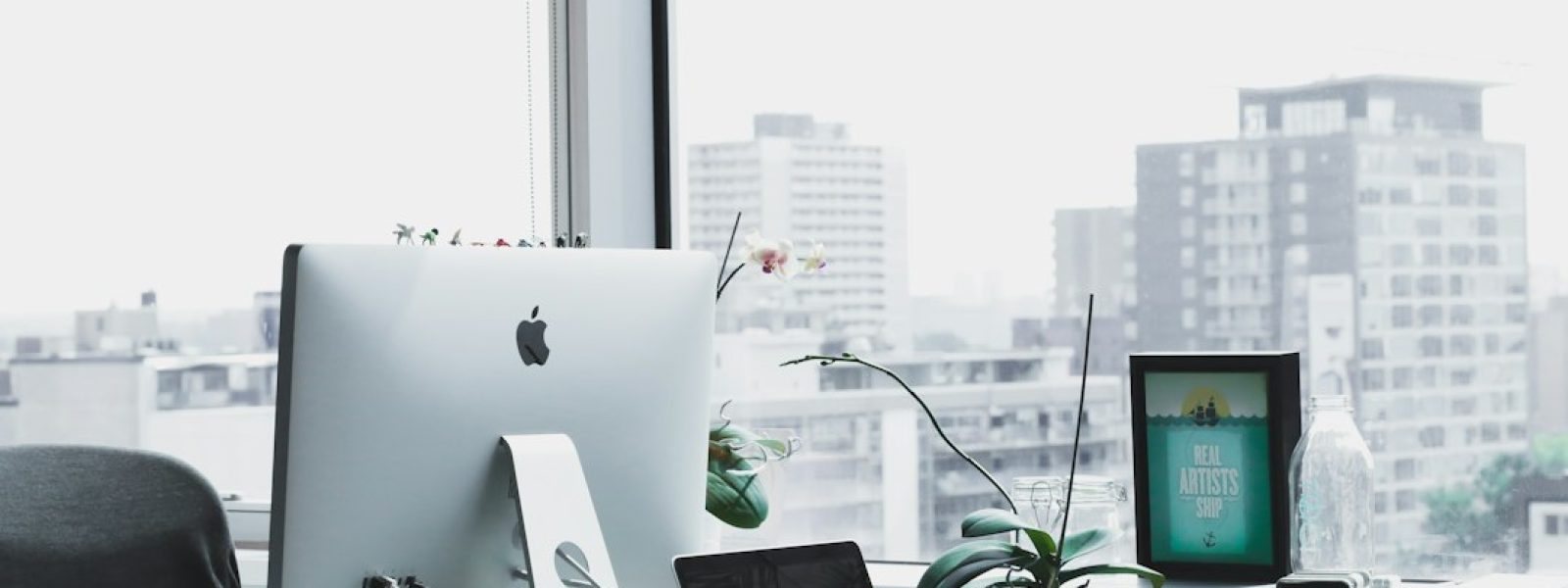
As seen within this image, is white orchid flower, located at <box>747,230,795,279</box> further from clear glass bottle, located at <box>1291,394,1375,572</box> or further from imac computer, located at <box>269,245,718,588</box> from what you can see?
clear glass bottle, located at <box>1291,394,1375,572</box>

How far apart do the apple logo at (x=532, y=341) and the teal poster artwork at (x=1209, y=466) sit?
86cm

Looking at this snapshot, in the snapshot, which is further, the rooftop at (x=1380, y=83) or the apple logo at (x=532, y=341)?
the rooftop at (x=1380, y=83)

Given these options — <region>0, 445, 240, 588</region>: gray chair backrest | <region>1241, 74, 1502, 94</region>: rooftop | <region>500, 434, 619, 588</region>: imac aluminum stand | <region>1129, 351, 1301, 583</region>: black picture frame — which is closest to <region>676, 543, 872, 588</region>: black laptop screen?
<region>500, 434, 619, 588</region>: imac aluminum stand

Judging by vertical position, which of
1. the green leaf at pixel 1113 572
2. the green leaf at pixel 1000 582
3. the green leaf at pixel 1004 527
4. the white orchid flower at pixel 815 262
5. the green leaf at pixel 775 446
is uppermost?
the white orchid flower at pixel 815 262

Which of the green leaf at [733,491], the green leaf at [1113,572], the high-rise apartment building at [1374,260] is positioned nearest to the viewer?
the green leaf at [1113,572]

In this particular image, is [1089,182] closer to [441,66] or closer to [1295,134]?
[1295,134]

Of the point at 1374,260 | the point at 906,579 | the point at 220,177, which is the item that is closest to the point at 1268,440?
the point at 1374,260

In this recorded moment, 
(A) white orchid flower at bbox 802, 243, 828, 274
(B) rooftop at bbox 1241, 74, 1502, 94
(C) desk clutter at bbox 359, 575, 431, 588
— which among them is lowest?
(C) desk clutter at bbox 359, 575, 431, 588

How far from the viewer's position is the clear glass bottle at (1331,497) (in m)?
1.84

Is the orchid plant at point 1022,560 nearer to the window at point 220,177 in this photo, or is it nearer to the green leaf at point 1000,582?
the green leaf at point 1000,582

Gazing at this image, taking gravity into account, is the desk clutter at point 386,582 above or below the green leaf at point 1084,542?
above

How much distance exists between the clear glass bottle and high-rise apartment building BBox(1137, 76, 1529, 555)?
43 cm

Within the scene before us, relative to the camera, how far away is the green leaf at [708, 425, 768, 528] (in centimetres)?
210

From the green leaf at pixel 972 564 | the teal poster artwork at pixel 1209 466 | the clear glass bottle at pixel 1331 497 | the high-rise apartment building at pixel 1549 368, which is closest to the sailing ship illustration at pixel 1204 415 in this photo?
the teal poster artwork at pixel 1209 466
